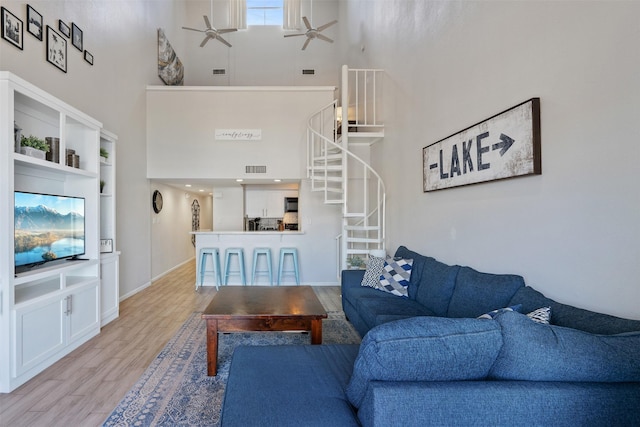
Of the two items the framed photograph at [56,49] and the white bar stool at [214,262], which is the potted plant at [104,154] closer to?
the framed photograph at [56,49]

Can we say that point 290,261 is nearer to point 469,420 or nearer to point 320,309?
point 320,309

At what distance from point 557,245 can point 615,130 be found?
2.23 ft

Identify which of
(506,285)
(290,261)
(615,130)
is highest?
(615,130)

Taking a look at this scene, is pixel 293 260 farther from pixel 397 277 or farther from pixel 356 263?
pixel 397 277

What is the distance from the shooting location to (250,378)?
4.97 ft

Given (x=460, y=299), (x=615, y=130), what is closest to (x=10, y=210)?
(x=460, y=299)

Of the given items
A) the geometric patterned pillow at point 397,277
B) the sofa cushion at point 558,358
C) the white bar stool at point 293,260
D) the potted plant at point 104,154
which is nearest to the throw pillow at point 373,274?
the geometric patterned pillow at point 397,277

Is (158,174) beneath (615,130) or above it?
above

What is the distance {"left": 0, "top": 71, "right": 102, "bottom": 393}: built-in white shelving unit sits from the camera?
219 cm

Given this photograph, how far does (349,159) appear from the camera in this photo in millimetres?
5637

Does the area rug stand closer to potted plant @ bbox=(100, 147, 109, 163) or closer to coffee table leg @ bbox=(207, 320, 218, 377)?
coffee table leg @ bbox=(207, 320, 218, 377)

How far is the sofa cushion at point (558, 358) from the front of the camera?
101 cm

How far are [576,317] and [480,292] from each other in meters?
0.70

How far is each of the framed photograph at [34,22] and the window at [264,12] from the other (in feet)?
21.7
